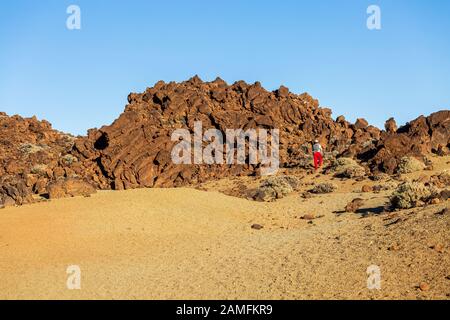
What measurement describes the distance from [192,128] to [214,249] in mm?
23483

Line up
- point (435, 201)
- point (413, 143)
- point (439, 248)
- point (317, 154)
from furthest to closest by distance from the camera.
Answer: point (317, 154)
point (413, 143)
point (435, 201)
point (439, 248)

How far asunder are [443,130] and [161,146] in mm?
19346

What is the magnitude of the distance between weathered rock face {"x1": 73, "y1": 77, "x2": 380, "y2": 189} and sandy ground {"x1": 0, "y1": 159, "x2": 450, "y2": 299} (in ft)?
33.1

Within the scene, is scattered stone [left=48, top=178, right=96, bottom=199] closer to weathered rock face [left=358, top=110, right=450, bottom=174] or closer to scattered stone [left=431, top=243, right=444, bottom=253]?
weathered rock face [left=358, top=110, right=450, bottom=174]

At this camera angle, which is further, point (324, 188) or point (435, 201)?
point (324, 188)

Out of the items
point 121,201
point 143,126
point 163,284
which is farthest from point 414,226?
point 143,126

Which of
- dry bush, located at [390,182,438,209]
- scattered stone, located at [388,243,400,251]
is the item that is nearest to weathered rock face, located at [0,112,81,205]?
dry bush, located at [390,182,438,209]

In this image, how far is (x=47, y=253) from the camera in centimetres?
1417

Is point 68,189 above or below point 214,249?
above

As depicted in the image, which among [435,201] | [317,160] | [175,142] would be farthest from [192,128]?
[435,201]

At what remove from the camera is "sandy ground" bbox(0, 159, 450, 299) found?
981 centimetres

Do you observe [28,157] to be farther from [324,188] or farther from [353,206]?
[353,206]

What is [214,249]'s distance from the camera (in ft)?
45.5

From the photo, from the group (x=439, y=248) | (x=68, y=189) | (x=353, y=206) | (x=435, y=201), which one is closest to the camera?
(x=439, y=248)
